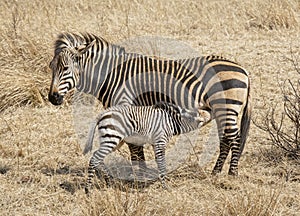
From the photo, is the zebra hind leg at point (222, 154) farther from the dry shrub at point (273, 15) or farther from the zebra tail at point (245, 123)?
the dry shrub at point (273, 15)

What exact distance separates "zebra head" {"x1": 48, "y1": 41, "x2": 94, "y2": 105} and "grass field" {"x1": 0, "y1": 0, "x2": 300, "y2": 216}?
0.83 m

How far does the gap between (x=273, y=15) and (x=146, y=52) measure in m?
3.15

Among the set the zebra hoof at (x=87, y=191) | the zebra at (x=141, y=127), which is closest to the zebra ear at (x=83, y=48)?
the zebra at (x=141, y=127)

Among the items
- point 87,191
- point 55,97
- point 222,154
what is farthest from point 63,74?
point 222,154

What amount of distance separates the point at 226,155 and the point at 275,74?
3259 millimetres

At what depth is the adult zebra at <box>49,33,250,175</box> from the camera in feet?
22.6

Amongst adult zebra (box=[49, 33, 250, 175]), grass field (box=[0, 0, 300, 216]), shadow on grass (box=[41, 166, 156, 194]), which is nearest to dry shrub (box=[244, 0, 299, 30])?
grass field (box=[0, 0, 300, 216])

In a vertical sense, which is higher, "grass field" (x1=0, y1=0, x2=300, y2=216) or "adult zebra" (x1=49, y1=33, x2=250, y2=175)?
"adult zebra" (x1=49, y1=33, x2=250, y2=175)

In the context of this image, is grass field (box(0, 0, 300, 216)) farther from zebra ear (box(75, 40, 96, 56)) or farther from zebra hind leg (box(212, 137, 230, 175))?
zebra ear (box(75, 40, 96, 56))

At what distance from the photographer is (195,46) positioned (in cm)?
1125

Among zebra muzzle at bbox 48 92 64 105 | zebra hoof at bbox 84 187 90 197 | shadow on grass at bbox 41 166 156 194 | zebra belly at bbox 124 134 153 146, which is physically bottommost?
shadow on grass at bbox 41 166 156 194

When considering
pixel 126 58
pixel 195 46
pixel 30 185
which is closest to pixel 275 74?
pixel 195 46

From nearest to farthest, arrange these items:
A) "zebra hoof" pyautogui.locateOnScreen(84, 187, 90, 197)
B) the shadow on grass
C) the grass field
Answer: the grass field, "zebra hoof" pyautogui.locateOnScreen(84, 187, 90, 197), the shadow on grass

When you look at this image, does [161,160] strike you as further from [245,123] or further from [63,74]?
[63,74]
